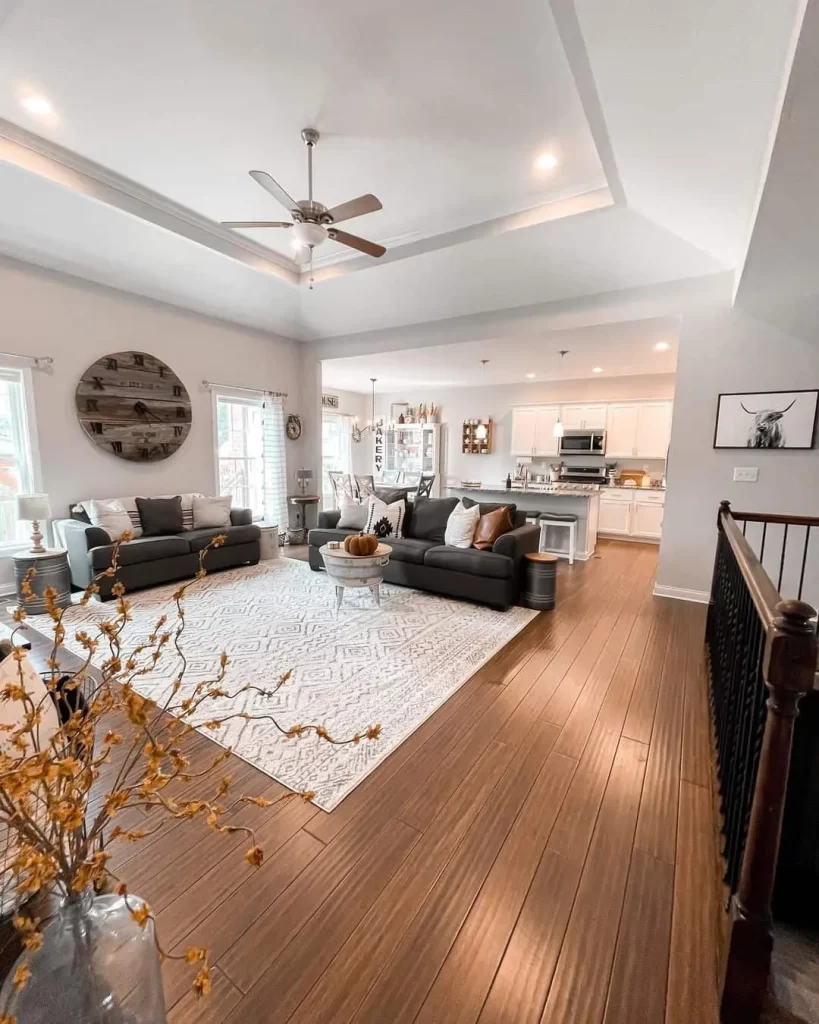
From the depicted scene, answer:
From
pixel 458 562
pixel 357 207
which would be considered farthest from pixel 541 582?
pixel 357 207

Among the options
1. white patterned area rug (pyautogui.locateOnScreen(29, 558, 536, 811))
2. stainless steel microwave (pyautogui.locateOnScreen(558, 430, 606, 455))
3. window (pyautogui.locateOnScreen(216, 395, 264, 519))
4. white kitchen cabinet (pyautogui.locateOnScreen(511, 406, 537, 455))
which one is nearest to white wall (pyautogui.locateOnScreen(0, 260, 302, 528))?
window (pyautogui.locateOnScreen(216, 395, 264, 519))

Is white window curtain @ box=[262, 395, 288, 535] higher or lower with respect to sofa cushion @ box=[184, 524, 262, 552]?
higher

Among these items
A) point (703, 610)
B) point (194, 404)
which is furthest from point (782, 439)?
point (194, 404)

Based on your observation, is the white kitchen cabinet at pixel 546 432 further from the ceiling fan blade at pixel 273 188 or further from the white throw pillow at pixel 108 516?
the white throw pillow at pixel 108 516

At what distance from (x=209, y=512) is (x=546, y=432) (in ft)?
18.8

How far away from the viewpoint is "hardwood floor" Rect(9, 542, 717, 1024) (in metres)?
1.22

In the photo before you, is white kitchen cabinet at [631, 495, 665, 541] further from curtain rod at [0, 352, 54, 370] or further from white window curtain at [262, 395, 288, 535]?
curtain rod at [0, 352, 54, 370]

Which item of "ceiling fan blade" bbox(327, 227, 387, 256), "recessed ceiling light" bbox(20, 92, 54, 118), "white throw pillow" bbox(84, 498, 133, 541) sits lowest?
"white throw pillow" bbox(84, 498, 133, 541)

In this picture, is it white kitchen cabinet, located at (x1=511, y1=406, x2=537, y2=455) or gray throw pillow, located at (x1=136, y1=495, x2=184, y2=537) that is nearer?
gray throw pillow, located at (x1=136, y1=495, x2=184, y2=537)

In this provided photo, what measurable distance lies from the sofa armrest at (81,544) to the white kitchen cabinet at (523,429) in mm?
6596

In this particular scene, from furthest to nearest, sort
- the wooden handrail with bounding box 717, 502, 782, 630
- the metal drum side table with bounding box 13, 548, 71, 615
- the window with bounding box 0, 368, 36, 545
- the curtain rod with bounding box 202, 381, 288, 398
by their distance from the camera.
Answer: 1. the curtain rod with bounding box 202, 381, 288, 398
2. the window with bounding box 0, 368, 36, 545
3. the metal drum side table with bounding box 13, 548, 71, 615
4. the wooden handrail with bounding box 717, 502, 782, 630

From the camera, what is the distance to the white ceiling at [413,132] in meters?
2.10

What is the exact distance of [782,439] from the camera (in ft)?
12.7

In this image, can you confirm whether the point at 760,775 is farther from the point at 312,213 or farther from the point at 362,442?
the point at 362,442
